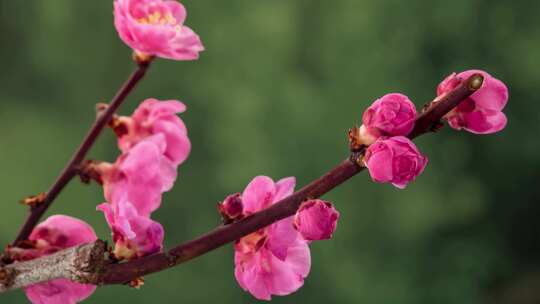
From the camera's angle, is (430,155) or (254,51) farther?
(430,155)

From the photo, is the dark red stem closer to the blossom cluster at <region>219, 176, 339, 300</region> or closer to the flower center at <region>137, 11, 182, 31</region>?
the blossom cluster at <region>219, 176, 339, 300</region>

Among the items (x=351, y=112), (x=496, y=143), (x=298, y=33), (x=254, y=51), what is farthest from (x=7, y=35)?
(x=496, y=143)

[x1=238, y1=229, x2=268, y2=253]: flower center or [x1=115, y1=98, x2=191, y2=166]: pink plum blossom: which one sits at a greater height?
[x1=115, y1=98, x2=191, y2=166]: pink plum blossom

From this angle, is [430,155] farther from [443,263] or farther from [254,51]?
[254,51]

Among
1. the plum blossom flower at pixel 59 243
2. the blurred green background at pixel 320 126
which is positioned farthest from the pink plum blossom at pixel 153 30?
the blurred green background at pixel 320 126

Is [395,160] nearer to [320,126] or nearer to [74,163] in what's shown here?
[74,163]

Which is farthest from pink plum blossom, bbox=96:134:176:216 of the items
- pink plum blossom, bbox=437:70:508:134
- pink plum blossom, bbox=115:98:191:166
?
pink plum blossom, bbox=437:70:508:134
